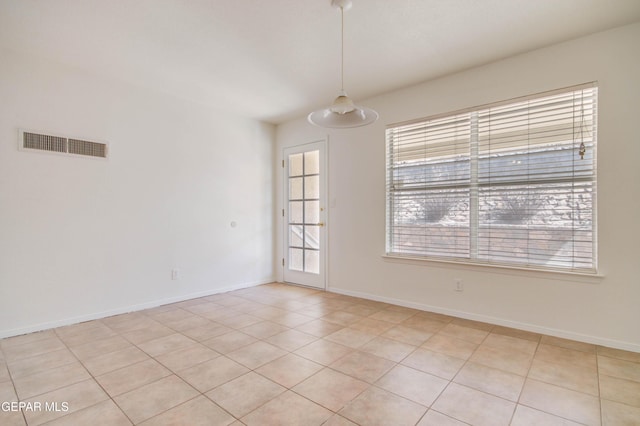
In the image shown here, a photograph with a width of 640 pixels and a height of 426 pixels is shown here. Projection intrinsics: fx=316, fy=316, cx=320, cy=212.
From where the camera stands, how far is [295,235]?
5117mm

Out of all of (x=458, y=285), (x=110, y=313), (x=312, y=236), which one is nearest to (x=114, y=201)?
(x=110, y=313)

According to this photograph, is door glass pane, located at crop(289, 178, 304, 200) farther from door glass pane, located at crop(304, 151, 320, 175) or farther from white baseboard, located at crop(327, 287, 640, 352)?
white baseboard, located at crop(327, 287, 640, 352)

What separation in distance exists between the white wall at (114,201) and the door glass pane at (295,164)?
0.61 metres

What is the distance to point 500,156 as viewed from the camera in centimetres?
317

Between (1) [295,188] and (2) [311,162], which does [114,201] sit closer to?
(1) [295,188]

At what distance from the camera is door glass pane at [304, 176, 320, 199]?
478cm

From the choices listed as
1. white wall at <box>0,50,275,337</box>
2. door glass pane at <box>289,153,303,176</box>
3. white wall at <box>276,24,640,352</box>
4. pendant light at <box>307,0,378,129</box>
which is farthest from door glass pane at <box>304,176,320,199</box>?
pendant light at <box>307,0,378,129</box>

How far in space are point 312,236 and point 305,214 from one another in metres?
0.37

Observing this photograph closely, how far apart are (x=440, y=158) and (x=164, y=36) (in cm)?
296

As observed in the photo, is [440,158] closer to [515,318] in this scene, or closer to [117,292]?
[515,318]

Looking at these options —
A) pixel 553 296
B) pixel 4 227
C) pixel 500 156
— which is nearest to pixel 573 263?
pixel 553 296

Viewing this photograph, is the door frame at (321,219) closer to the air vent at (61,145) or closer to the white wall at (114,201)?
the white wall at (114,201)

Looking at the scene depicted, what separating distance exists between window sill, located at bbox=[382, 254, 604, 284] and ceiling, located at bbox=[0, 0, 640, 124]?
2.05m

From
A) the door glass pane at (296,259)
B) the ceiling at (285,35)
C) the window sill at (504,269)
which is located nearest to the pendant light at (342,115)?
the ceiling at (285,35)
